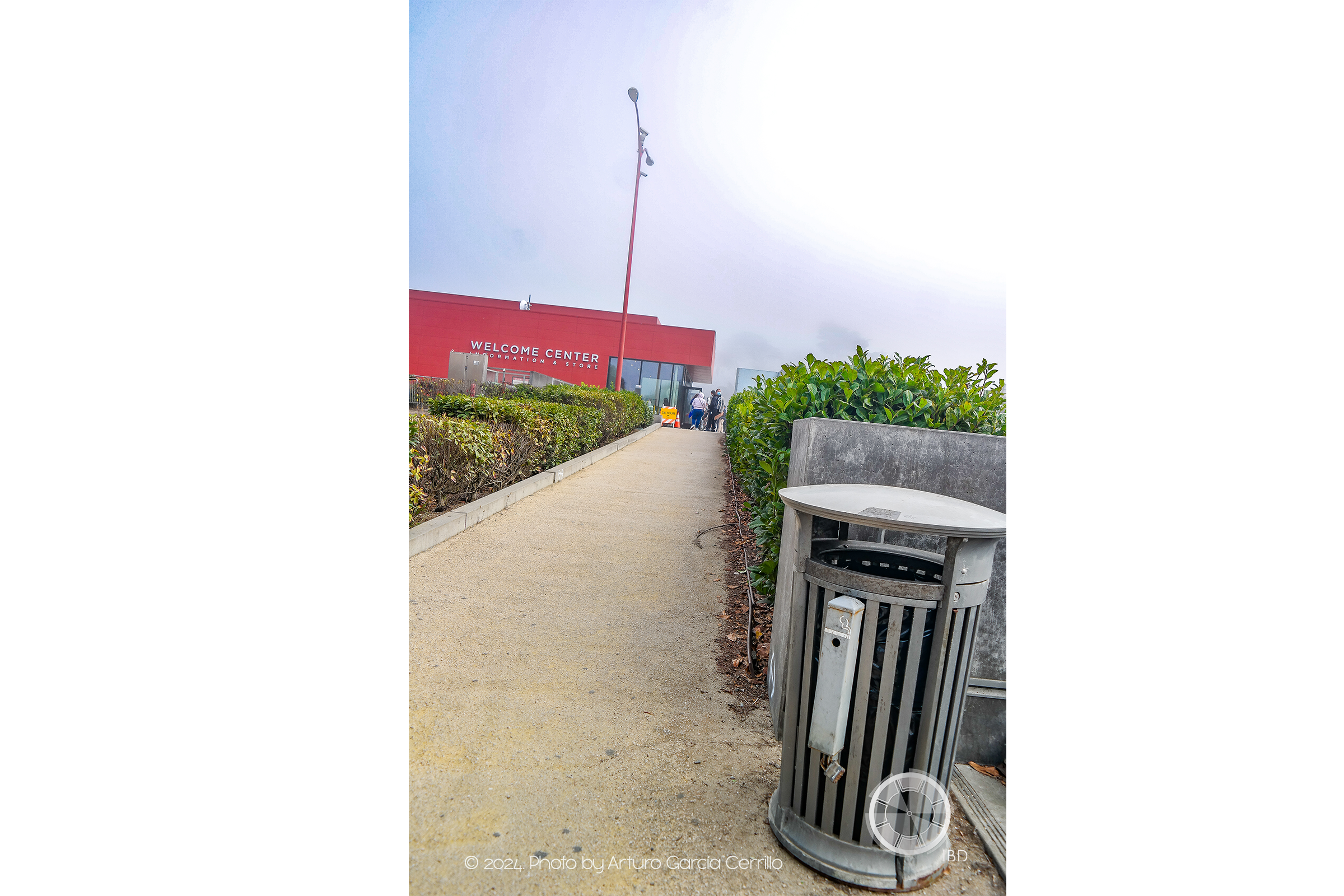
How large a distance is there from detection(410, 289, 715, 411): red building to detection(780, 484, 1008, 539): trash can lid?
26.8 metres

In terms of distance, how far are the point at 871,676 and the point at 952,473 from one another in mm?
1148

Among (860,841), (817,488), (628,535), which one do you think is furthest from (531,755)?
(628,535)

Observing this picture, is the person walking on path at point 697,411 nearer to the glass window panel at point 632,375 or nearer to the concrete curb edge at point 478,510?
the glass window panel at point 632,375

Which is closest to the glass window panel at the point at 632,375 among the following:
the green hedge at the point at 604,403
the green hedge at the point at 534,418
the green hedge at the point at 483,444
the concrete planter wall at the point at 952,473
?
the green hedge at the point at 604,403

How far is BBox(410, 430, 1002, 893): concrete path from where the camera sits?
6.09 ft

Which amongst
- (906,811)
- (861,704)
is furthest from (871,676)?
(906,811)

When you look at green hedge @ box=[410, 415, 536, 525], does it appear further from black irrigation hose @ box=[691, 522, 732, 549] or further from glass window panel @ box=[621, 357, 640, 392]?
glass window panel @ box=[621, 357, 640, 392]

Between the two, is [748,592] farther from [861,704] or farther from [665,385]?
[665,385]

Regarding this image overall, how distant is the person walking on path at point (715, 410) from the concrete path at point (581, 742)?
2243 centimetres

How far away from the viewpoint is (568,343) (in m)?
29.1

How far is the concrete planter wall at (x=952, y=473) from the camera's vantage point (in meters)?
2.62

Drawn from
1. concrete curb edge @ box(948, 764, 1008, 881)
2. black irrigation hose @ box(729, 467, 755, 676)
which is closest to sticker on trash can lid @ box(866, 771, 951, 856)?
concrete curb edge @ box(948, 764, 1008, 881)

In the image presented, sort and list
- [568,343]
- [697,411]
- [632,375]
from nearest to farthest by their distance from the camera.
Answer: [697,411]
[568,343]
[632,375]
